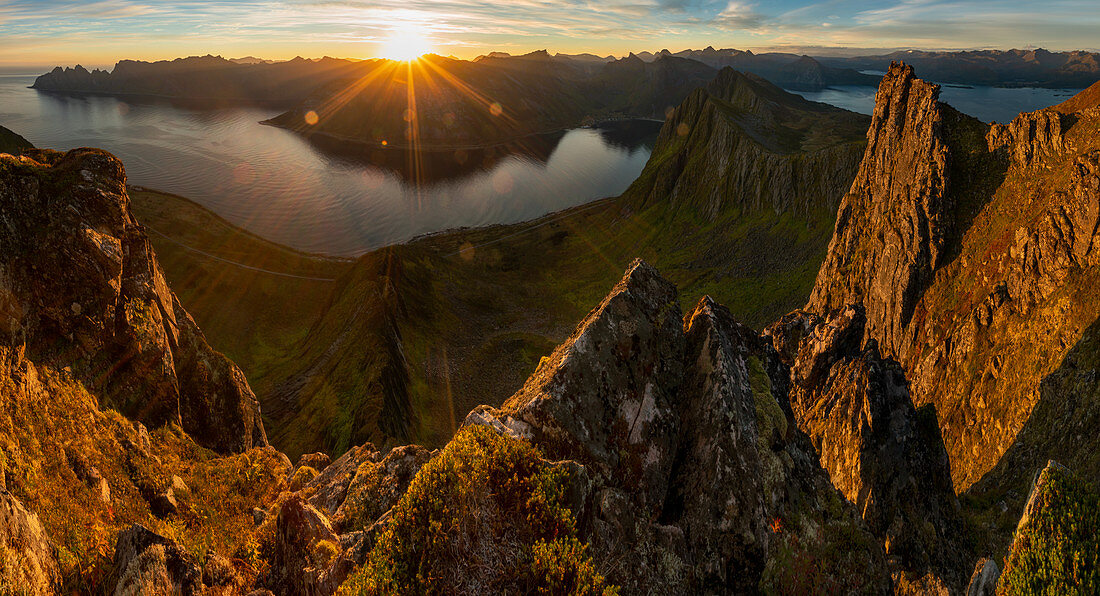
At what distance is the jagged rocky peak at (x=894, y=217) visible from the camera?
46438mm

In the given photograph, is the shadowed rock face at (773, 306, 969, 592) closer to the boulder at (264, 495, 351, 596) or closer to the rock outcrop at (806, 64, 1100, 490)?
the rock outcrop at (806, 64, 1100, 490)

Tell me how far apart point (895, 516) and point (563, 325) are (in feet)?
227

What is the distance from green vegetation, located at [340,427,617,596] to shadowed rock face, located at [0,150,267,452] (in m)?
18.1

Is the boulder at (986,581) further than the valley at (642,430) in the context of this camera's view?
Yes

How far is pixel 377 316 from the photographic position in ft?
225

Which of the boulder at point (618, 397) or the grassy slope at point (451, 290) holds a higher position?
the boulder at point (618, 397)

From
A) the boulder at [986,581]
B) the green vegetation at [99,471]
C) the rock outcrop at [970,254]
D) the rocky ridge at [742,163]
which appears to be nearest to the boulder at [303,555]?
the green vegetation at [99,471]

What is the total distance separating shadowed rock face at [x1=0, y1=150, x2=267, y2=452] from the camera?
63.1 feet

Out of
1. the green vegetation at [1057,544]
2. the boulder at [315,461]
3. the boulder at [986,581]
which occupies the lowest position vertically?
the boulder at [315,461]

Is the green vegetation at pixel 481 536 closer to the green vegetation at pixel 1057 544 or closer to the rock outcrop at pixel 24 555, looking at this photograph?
the rock outcrop at pixel 24 555

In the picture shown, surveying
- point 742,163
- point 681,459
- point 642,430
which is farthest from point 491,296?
point 681,459

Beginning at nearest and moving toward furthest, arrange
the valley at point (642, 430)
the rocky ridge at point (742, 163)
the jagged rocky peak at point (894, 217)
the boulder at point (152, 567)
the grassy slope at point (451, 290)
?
the boulder at point (152, 567) → the valley at point (642, 430) → the jagged rocky peak at point (894, 217) → the grassy slope at point (451, 290) → the rocky ridge at point (742, 163)

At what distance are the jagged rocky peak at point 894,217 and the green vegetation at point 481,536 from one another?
4373cm

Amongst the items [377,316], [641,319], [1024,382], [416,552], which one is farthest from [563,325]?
[416,552]
